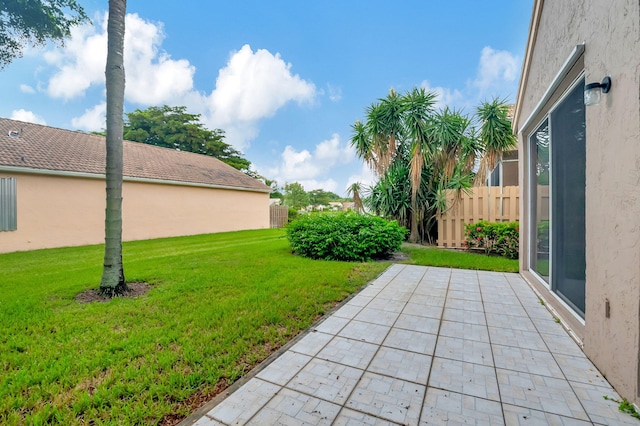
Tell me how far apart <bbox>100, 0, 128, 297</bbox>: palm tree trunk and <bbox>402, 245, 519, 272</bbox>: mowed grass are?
222 inches

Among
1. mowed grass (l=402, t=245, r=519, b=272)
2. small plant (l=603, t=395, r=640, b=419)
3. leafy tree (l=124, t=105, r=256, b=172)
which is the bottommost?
small plant (l=603, t=395, r=640, b=419)

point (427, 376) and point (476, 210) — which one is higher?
point (476, 210)

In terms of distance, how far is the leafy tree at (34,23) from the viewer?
6.45 m

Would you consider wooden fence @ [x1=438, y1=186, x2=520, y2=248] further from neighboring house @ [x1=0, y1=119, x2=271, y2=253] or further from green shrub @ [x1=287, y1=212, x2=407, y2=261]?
neighboring house @ [x1=0, y1=119, x2=271, y2=253]

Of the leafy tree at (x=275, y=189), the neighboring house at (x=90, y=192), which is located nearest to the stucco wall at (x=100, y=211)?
the neighboring house at (x=90, y=192)

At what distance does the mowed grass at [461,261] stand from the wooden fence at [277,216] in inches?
454

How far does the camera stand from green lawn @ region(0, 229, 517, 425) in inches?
71.2

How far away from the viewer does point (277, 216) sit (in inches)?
702

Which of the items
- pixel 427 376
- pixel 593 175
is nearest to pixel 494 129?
pixel 593 175

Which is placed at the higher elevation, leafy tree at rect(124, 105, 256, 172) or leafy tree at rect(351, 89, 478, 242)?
leafy tree at rect(124, 105, 256, 172)

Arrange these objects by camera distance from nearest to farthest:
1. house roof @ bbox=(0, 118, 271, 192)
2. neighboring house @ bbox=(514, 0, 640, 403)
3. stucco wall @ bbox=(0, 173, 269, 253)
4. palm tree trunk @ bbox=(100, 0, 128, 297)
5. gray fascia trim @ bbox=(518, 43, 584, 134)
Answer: neighboring house @ bbox=(514, 0, 640, 403) < gray fascia trim @ bbox=(518, 43, 584, 134) < palm tree trunk @ bbox=(100, 0, 128, 297) < stucco wall @ bbox=(0, 173, 269, 253) < house roof @ bbox=(0, 118, 271, 192)

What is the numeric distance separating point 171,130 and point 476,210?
85.1 feet

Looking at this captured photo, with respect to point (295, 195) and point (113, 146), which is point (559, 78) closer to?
point (113, 146)

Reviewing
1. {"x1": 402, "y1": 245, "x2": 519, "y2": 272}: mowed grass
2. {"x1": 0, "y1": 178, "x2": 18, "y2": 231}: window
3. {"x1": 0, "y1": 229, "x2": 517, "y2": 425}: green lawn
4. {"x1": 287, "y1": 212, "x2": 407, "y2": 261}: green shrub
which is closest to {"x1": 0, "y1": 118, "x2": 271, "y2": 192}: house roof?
{"x1": 0, "y1": 178, "x2": 18, "y2": 231}: window
